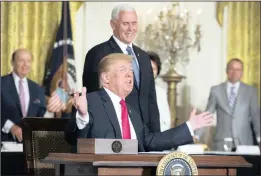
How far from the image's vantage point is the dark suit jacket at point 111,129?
4422 mm

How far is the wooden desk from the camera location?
12.2 ft

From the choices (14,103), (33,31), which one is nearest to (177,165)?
(14,103)

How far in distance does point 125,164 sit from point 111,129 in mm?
767

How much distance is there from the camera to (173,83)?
1076cm

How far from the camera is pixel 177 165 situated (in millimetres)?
3754

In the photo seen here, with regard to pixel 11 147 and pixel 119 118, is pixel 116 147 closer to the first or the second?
pixel 119 118

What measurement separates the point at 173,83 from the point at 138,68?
17.8 ft

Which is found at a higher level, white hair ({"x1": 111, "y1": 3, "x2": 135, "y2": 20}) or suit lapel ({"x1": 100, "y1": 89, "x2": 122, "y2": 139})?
white hair ({"x1": 111, "y1": 3, "x2": 135, "y2": 20})

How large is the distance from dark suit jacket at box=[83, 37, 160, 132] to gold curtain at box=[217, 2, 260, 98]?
5747mm

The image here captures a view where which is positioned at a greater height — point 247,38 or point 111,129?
point 247,38

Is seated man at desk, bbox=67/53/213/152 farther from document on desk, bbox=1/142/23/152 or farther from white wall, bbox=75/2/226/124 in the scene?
white wall, bbox=75/2/226/124

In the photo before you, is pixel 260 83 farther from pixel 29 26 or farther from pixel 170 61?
pixel 29 26

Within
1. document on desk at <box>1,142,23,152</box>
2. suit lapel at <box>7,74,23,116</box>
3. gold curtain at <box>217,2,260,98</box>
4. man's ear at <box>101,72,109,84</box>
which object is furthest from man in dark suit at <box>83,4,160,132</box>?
gold curtain at <box>217,2,260,98</box>

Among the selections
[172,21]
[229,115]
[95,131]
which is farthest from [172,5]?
[95,131]
